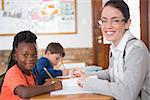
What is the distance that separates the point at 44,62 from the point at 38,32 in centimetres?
333

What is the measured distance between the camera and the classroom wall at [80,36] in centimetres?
584

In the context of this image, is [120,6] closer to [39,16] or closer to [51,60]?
[51,60]

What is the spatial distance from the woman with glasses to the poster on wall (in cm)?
424

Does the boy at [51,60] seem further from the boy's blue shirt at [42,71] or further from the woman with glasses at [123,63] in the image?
the woman with glasses at [123,63]

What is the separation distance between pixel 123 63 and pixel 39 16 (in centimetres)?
452

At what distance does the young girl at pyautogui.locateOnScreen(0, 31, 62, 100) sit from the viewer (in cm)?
153

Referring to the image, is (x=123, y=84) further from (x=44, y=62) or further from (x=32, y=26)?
(x=32, y=26)

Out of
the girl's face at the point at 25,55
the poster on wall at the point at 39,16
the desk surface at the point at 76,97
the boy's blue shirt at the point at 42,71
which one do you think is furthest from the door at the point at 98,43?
the desk surface at the point at 76,97

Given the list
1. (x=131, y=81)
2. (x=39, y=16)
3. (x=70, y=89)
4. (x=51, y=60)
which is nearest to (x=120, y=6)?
(x=131, y=81)

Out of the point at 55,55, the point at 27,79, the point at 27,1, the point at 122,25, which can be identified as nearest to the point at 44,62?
the point at 55,55

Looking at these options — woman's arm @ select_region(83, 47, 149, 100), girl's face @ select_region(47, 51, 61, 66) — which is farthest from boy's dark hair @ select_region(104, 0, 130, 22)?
girl's face @ select_region(47, 51, 61, 66)

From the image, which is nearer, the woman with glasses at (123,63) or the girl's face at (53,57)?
the woman with glasses at (123,63)

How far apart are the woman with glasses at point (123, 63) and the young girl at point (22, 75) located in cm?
26

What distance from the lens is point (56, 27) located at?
588 cm
